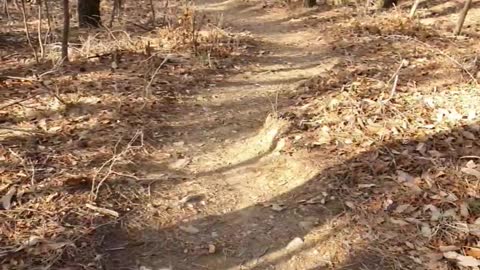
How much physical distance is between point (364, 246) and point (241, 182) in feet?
3.58

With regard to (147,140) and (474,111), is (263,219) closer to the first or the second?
(147,140)

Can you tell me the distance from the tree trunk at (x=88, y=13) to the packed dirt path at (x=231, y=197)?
2792 millimetres

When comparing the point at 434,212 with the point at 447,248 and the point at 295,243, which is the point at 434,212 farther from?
the point at 295,243

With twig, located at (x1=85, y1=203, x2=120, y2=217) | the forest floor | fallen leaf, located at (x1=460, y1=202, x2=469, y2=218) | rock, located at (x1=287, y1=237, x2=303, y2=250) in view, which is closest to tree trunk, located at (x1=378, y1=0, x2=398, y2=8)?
the forest floor

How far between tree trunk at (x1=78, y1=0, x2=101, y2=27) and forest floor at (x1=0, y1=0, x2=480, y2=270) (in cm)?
91

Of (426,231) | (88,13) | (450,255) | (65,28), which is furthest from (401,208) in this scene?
(88,13)

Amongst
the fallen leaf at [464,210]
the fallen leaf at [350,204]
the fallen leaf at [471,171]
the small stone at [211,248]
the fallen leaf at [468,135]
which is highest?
the fallen leaf at [468,135]

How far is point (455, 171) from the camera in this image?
353cm

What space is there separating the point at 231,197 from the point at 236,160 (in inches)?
20.5

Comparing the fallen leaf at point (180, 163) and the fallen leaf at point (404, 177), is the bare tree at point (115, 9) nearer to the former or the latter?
the fallen leaf at point (180, 163)

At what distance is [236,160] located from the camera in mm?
3941

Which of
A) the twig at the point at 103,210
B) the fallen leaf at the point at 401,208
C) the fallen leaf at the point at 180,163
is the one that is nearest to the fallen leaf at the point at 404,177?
the fallen leaf at the point at 401,208

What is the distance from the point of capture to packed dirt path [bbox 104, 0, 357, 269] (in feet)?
9.70

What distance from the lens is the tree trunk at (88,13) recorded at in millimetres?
6877
